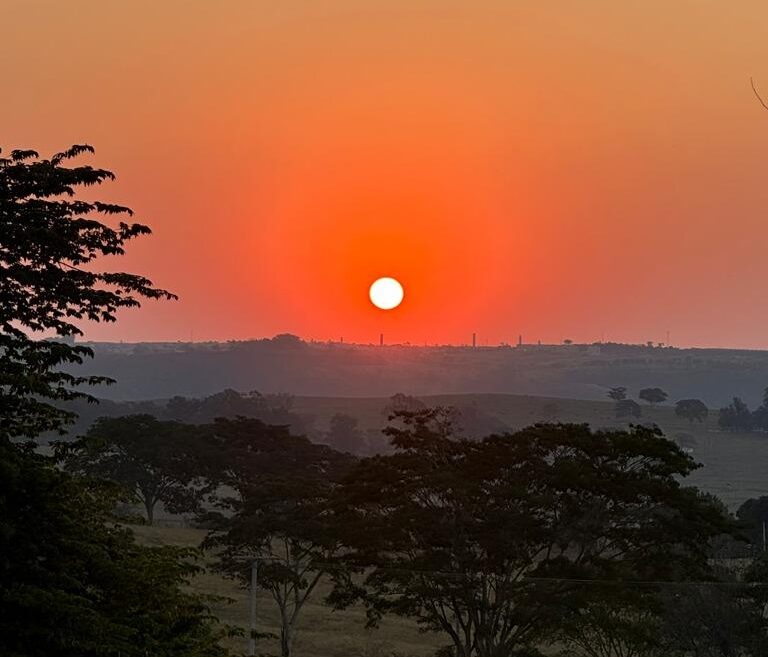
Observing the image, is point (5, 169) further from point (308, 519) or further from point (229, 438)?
point (229, 438)

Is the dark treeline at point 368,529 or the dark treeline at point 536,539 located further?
the dark treeline at point 536,539

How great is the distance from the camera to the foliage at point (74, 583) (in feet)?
67.2

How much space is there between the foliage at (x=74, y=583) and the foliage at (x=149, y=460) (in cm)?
6031

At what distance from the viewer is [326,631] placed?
62.6 meters

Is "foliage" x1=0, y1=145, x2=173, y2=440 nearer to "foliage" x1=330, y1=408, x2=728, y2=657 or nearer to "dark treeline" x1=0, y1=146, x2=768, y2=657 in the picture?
"dark treeline" x1=0, y1=146, x2=768, y2=657

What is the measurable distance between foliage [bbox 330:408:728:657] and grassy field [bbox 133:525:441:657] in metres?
11.7

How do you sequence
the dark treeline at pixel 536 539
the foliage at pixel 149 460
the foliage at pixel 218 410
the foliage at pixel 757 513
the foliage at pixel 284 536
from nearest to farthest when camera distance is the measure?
the dark treeline at pixel 536 539, the foliage at pixel 284 536, the foliage at pixel 149 460, the foliage at pixel 757 513, the foliage at pixel 218 410

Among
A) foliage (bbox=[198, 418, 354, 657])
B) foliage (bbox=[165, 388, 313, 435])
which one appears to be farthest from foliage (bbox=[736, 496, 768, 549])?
foliage (bbox=[165, 388, 313, 435])

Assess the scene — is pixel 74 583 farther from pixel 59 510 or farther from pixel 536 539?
pixel 536 539

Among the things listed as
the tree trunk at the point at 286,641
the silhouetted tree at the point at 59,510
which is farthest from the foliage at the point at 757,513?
the silhouetted tree at the point at 59,510

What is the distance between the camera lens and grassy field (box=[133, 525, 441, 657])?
58469mm

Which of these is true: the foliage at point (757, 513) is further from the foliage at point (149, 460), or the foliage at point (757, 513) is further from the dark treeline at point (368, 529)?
the foliage at point (149, 460)

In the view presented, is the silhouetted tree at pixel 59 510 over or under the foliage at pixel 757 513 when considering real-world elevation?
over

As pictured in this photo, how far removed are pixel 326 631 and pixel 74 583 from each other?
142ft
